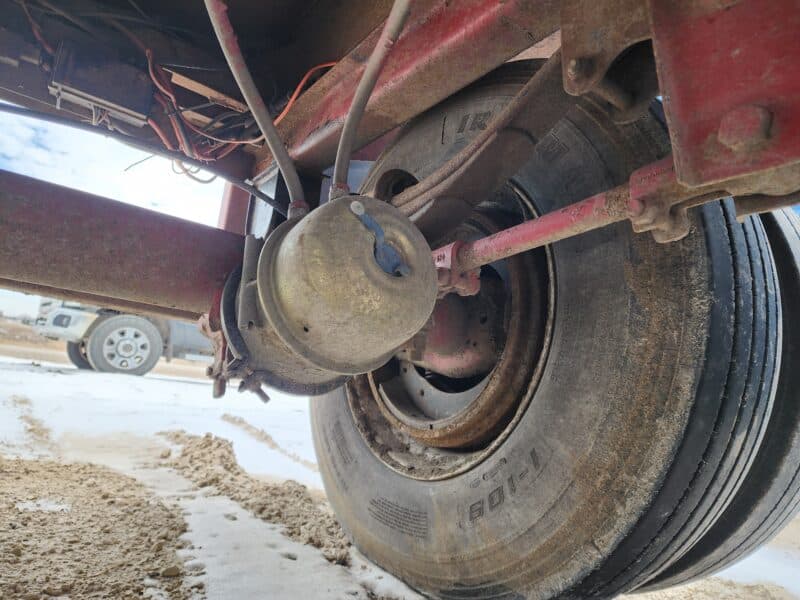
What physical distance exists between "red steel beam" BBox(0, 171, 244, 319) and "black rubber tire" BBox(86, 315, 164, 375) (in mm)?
6441

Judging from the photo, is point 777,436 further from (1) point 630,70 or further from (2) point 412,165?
(2) point 412,165

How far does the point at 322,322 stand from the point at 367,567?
80 cm

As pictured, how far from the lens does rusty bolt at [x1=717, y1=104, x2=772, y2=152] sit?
0.46 m

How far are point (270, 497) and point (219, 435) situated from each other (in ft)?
5.50

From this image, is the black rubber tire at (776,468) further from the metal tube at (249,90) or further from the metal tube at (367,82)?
the metal tube at (249,90)

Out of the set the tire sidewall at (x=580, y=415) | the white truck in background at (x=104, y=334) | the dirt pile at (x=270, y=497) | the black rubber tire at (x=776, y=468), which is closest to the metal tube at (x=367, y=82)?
the tire sidewall at (x=580, y=415)

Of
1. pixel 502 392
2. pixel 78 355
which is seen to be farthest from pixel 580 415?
pixel 78 355

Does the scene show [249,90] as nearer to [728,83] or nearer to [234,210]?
[728,83]

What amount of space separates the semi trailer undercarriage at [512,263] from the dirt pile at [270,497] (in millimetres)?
127

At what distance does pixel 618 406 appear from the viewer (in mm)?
788

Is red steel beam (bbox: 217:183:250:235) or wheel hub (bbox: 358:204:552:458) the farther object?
red steel beam (bbox: 217:183:250:235)

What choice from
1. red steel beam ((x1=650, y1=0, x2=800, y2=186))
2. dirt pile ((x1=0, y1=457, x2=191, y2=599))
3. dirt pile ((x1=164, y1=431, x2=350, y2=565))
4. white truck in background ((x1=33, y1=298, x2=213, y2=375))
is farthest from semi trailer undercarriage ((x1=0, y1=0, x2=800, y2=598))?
white truck in background ((x1=33, y1=298, x2=213, y2=375))

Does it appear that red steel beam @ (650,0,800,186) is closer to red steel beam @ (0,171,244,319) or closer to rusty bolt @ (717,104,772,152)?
rusty bolt @ (717,104,772,152)

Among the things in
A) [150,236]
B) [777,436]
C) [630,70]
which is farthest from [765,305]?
[150,236]
